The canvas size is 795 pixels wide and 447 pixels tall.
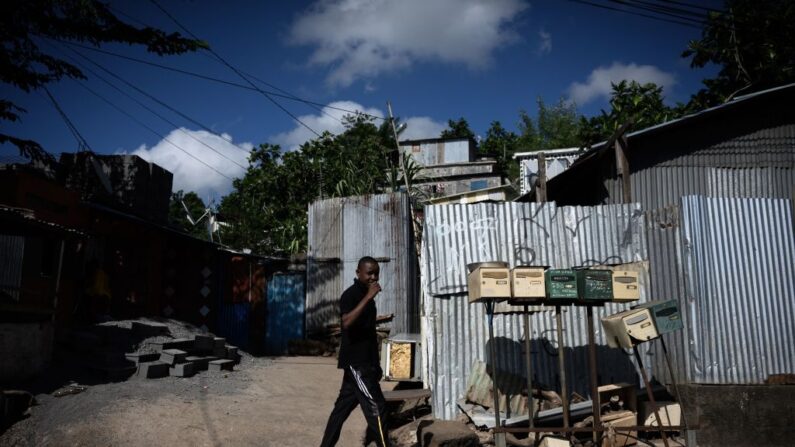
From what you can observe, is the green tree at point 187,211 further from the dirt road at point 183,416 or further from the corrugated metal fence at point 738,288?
the corrugated metal fence at point 738,288

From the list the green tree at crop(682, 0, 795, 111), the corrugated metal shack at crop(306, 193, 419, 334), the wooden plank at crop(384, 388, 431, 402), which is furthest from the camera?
the green tree at crop(682, 0, 795, 111)

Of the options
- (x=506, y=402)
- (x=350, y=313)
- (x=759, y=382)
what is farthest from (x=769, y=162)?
(x=350, y=313)

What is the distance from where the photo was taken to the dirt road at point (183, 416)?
6.19m

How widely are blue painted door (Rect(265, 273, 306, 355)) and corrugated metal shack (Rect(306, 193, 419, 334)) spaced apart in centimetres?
97

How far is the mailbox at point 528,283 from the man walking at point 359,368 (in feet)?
5.13

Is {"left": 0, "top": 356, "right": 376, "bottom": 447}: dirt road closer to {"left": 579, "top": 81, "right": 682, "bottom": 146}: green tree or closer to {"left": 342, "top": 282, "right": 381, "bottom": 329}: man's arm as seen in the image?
{"left": 342, "top": 282, "right": 381, "bottom": 329}: man's arm

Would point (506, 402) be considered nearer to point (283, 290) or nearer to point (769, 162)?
point (769, 162)

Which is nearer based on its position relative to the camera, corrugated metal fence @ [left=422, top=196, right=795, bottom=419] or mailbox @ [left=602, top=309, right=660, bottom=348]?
mailbox @ [left=602, top=309, right=660, bottom=348]

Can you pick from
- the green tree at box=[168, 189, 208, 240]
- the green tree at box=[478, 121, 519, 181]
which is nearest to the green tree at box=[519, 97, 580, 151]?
the green tree at box=[478, 121, 519, 181]

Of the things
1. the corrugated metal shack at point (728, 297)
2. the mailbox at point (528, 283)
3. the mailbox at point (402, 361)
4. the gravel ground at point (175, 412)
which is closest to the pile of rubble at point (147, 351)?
the gravel ground at point (175, 412)

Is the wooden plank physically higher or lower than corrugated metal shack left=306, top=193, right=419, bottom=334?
lower

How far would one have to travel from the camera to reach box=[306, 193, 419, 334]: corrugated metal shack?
51.5 feet

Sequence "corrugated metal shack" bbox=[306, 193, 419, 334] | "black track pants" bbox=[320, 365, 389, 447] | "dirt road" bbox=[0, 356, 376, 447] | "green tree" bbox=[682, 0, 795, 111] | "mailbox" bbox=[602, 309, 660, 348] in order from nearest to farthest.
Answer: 1. "black track pants" bbox=[320, 365, 389, 447]
2. "mailbox" bbox=[602, 309, 660, 348]
3. "dirt road" bbox=[0, 356, 376, 447]
4. "corrugated metal shack" bbox=[306, 193, 419, 334]
5. "green tree" bbox=[682, 0, 795, 111]

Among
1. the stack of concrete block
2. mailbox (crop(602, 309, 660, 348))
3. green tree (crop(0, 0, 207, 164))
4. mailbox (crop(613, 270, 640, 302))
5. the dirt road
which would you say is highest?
green tree (crop(0, 0, 207, 164))
